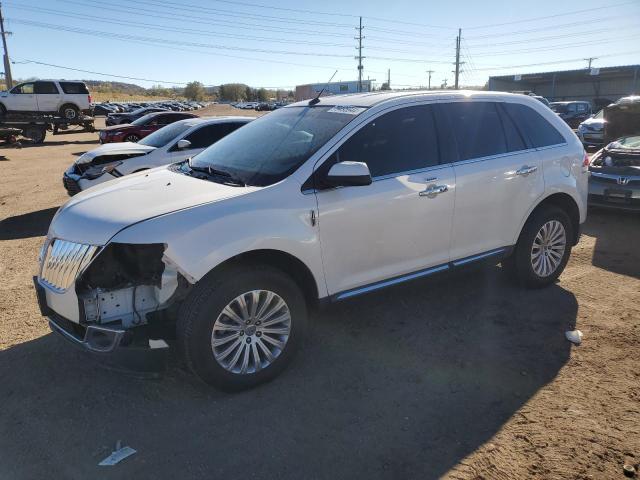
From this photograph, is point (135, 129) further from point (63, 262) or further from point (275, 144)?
point (63, 262)

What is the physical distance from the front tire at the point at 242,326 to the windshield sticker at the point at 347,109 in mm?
1429

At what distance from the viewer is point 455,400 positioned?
3.30m

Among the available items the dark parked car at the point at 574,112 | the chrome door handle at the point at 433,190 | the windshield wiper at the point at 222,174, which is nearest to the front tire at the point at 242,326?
the windshield wiper at the point at 222,174

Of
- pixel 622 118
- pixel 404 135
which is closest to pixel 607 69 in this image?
pixel 622 118

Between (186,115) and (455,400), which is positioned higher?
(186,115)

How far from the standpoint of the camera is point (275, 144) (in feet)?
13.1

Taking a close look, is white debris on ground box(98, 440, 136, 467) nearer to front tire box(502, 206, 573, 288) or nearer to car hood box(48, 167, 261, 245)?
car hood box(48, 167, 261, 245)

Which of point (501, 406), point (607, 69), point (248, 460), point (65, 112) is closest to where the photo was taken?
point (248, 460)

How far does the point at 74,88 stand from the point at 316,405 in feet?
99.2

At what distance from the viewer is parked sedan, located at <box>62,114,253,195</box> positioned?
8.59 m

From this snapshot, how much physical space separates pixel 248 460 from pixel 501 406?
162 centimetres

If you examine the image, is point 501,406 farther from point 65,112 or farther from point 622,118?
point 65,112

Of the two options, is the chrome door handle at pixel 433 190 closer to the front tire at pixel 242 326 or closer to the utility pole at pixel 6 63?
the front tire at pixel 242 326

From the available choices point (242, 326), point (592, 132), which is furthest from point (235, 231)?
point (592, 132)
